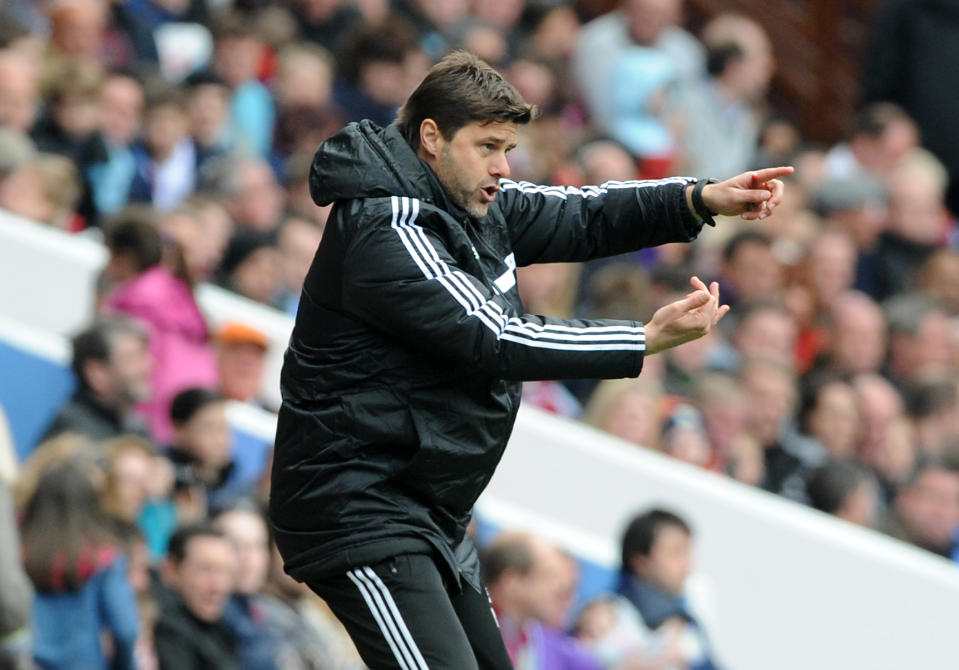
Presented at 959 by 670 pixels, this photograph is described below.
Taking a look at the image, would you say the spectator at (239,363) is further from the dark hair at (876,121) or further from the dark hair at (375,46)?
the dark hair at (876,121)

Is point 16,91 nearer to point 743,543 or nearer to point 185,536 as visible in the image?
point 185,536

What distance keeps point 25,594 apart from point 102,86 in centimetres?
487

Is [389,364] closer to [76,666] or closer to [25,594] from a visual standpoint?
[25,594]

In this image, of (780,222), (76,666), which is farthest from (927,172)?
(76,666)

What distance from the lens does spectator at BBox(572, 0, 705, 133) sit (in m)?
12.5

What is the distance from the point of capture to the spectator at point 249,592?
7033 mm

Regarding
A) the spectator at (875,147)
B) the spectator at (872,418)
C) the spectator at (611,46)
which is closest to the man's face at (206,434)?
the spectator at (872,418)

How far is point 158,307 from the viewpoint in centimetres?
859

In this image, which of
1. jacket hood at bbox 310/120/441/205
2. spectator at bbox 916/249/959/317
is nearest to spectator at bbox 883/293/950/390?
spectator at bbox 916/249/959/317

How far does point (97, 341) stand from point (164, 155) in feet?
7.62

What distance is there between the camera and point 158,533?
773 cm

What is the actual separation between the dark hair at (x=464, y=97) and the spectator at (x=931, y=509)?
5.27 metres

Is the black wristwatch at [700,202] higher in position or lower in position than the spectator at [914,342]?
higher

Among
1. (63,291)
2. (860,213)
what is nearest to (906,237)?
(860,213)
